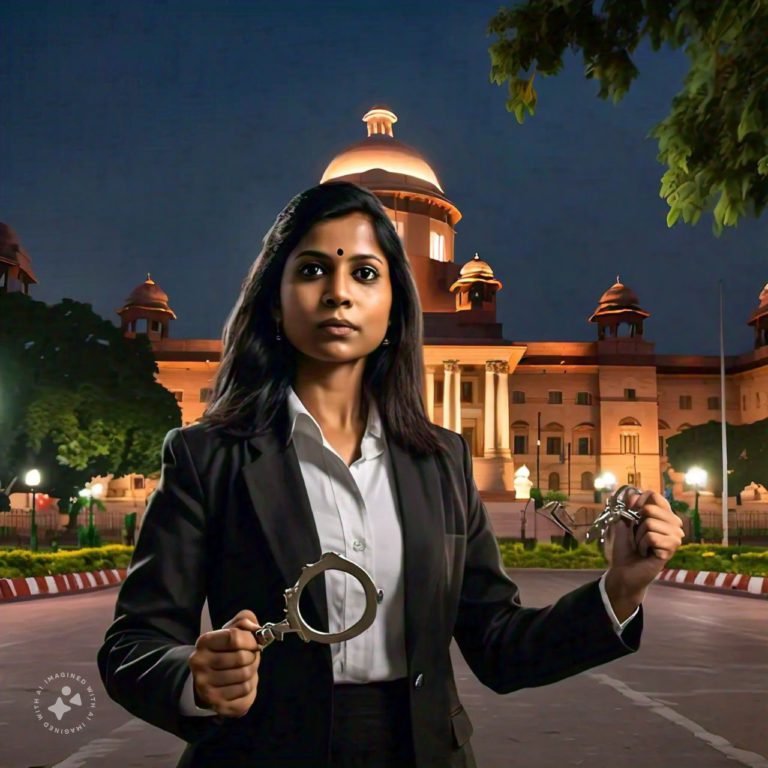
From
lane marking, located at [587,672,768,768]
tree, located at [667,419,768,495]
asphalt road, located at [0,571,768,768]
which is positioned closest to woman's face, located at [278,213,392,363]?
asphalt road, located at [0,571,768,768]

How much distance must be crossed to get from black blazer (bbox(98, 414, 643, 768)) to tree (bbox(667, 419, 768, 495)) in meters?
52.8

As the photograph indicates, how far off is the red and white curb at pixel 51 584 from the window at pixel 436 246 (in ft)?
183

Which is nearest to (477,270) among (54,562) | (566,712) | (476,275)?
(476,275)

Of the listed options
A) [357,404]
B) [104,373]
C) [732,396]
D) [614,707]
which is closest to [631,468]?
[732,396]

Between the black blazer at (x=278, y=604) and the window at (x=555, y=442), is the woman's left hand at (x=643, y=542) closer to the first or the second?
the black blazer at (x=278, y=604)

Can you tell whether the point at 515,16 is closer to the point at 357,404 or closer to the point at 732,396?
the point at 357,404

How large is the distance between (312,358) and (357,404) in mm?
149

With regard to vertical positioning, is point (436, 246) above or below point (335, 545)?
above

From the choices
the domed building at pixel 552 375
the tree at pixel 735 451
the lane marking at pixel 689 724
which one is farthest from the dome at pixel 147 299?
the lane marking at pixel 689 724

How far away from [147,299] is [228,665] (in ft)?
260

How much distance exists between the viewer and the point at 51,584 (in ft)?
Result: 69.7

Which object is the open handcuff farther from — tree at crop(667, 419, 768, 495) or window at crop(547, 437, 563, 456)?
window at crop(547, 437, 563, 456)

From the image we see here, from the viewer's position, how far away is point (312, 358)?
2438 millimetres

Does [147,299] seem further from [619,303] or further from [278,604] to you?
[278,604]
